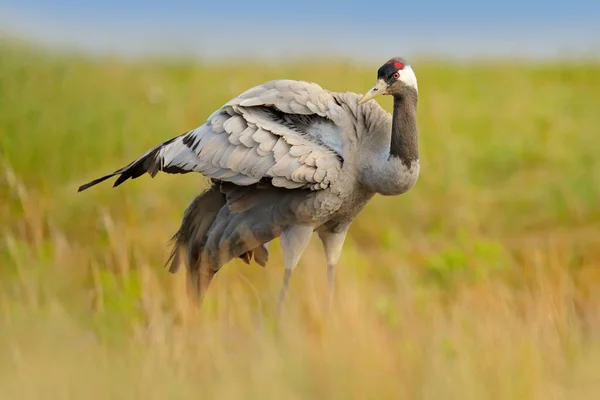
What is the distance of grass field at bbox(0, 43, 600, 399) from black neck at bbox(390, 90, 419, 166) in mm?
670

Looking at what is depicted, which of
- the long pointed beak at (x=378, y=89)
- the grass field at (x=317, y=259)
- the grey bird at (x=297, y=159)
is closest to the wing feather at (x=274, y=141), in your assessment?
the grey bird at (x=297, y=159)

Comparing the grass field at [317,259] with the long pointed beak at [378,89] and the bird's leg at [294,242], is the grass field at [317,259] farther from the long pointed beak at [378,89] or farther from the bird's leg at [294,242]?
the long pointed beak at [378,89]

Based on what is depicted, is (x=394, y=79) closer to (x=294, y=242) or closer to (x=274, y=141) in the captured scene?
(x=274, y=141)

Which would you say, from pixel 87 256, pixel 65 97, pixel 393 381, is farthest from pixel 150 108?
pixel 393 381

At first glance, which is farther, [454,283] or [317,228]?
[454,283]

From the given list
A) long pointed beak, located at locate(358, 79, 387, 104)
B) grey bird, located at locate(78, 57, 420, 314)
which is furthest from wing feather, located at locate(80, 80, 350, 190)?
long pointed beak, located at locate(358, 79, 387, 104)

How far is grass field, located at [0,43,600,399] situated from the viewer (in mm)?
3197

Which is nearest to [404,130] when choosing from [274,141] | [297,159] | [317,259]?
[297,159]

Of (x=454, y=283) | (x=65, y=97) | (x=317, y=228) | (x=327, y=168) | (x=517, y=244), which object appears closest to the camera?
(x=327, y=168)

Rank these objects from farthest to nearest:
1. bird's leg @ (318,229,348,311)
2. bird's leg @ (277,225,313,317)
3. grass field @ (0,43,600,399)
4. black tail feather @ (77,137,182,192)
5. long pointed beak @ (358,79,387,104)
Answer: bird's leg @ (318,229,348,311)
black tail feather @ (77,137,182,192)
bird's leg @ (277,225,313,317)
long pointed beak @ (358,79,387,104)
grass field @ (0,43,600,399)

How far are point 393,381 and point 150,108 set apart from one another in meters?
8.48

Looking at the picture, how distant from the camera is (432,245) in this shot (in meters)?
8.41

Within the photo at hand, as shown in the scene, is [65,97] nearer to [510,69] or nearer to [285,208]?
[285,208]

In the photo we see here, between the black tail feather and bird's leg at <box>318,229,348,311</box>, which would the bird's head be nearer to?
bird's leg at <box>318,229,348,311</box>
